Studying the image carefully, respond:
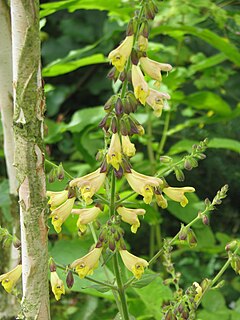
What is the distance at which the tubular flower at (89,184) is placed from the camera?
104cm

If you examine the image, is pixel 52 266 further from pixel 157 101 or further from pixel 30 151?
pixel 157 101

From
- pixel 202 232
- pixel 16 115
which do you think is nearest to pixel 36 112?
pixel 16 115

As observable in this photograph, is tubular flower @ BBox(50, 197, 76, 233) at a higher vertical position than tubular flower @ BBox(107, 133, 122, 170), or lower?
lower

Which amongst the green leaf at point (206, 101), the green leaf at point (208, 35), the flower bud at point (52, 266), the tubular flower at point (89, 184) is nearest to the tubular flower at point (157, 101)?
the tubular flower at point (89, 184)

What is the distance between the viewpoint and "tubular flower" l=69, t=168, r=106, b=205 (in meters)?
1.04

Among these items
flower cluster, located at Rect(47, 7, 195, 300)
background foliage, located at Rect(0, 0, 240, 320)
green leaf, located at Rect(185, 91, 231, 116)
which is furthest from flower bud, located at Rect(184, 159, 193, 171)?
green leaf, located at Rect(185, 91, 231, 116)

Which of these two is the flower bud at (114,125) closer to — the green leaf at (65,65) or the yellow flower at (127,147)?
the yellow flower at (127,147)

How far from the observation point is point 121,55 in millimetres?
991

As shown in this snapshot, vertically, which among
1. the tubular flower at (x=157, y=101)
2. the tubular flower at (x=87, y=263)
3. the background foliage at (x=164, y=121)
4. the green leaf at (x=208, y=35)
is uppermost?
the tubular flower at (x=157, y=101)

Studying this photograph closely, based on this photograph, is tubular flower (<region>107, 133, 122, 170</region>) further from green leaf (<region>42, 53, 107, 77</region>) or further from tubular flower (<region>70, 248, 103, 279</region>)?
green leaf (<region>42, 53, 107, 77</region>)

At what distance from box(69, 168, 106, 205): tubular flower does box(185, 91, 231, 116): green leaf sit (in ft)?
3.80

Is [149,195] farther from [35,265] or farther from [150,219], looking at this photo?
[150,219]

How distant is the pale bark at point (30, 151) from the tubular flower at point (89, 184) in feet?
0.19

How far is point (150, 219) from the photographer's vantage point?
1.86 metres
